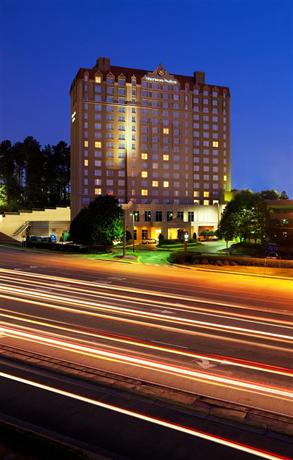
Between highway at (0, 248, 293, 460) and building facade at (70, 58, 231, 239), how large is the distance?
76.6 metres

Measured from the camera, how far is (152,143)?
121 m

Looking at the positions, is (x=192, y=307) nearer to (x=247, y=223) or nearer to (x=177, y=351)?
(x=177, y=351)

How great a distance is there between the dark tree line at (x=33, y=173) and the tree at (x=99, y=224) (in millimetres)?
56403

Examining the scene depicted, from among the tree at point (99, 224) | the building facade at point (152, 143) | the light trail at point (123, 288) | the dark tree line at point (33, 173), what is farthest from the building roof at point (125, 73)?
the light trail at point (123, 288)

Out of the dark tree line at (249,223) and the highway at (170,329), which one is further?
the dark tree line at (249,223)

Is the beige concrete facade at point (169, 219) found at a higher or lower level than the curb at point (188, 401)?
higher

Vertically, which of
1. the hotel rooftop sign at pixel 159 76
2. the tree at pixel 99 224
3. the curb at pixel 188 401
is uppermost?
the hotel rooftop sign at pixel 159 76

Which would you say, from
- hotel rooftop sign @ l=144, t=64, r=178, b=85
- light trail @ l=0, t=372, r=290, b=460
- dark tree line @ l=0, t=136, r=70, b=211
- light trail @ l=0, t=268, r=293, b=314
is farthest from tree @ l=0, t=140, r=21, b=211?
light trail @ l=0, t=372, r=290, b=460

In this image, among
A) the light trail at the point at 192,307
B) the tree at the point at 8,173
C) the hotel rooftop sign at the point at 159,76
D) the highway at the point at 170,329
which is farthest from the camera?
the tree at the point at 8,173

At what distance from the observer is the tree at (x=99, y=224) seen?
188 ft

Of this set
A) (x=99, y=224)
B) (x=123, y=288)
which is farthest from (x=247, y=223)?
(x=123, y=288)

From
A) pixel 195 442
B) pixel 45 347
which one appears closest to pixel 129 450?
pixel 195 442

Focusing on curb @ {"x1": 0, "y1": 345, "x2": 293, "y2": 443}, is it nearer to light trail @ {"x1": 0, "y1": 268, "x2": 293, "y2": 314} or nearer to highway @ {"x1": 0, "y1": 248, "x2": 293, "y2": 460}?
highway @ {"x1": 0, "y1": 248, "x2": 293, "y2": 460}

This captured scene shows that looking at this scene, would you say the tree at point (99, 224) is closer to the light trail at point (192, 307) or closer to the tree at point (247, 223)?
the tree at point (247, 223)
